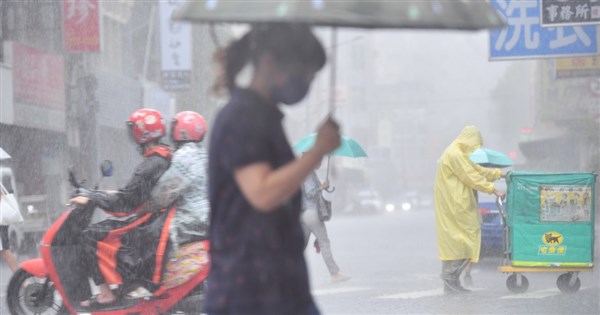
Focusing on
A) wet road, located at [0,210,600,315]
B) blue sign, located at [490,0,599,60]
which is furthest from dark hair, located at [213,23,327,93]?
blue sign, located at [490,0,599,60]

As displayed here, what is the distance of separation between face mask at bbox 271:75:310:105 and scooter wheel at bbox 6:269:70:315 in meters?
5.18

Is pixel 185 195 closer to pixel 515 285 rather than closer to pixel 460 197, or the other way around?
pixel 460 197

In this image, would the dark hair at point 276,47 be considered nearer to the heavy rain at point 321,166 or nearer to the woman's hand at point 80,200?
the heavy rain at point 321,166

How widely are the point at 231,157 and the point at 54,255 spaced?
16.0 feet

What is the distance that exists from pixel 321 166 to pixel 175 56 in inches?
435

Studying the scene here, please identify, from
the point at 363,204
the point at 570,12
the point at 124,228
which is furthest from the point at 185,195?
the point at 363,204

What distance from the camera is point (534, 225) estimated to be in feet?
38.5

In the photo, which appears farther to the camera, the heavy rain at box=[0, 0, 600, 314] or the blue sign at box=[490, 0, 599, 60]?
the blue sign at box=[490, 0, 599, 60]

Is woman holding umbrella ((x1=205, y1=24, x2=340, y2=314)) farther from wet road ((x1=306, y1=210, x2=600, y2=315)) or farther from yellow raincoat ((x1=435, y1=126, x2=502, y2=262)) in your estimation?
yellow raincoat ((x1=435, y1=126, x2=502, y2=262))

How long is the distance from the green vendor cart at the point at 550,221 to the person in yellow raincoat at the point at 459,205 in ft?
0.89

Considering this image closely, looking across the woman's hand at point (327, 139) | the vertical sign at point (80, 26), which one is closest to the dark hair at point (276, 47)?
the woman's hand at point (327, 139)

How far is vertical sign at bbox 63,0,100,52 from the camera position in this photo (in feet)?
95.5

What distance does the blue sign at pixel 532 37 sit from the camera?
14.7m

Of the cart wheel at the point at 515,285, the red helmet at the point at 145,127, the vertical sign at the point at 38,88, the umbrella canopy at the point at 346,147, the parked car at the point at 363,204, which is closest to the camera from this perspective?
the red helmet at the point at 145,127
